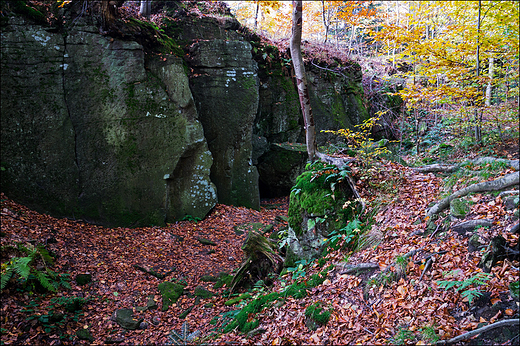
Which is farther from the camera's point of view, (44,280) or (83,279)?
(83,279)

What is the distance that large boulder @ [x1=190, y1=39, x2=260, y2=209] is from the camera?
33.5ft

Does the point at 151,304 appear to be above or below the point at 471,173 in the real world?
below

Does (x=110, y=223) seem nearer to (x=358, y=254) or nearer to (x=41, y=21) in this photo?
(x=41, y=21)

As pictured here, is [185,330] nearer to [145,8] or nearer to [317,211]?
[317,211]

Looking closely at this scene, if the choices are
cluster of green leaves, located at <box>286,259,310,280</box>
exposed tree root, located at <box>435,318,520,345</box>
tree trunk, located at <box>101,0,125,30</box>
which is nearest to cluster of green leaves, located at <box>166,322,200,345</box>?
cluster of green leaves, located at <box>286,259,310,280</box>

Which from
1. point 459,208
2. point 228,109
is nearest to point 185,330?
point 459,208

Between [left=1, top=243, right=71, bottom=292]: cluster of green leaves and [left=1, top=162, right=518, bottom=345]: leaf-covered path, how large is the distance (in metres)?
0.19

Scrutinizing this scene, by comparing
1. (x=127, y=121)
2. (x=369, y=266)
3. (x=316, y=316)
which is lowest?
(x=316, y=316)

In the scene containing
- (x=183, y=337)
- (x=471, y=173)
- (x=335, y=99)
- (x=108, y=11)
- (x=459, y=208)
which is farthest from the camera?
(x=335, y=99)

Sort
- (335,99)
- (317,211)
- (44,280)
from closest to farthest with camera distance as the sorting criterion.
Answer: (44,280)
(317,211)
(335,99)

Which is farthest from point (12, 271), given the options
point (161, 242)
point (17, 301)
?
point (161, 242)

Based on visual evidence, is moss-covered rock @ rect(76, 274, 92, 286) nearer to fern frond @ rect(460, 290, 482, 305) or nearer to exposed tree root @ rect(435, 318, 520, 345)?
exposed tree root @ rect(435, 318, 520, 345)

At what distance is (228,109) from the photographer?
10391 mm

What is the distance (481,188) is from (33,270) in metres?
6.90
